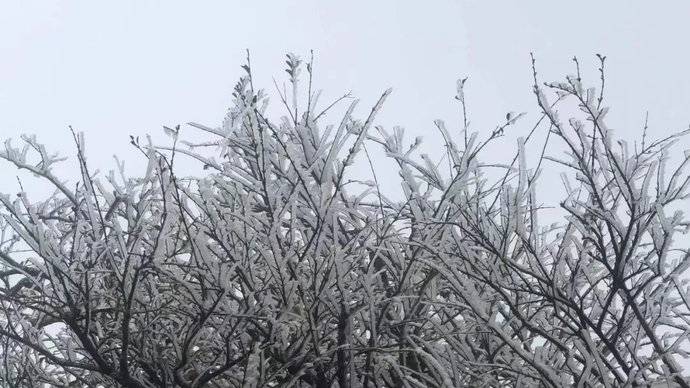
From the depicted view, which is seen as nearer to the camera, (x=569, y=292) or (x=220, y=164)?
(x=569, y=292)

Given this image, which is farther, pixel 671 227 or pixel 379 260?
pixel 379 260

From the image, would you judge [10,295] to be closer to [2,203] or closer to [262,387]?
[2,203]

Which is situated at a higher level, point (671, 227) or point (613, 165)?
point (613, 165)

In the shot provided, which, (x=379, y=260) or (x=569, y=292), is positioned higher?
(x=379, y=260)

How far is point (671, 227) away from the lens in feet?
9.70

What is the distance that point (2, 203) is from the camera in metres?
4.09

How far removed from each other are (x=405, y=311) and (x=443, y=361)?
0.35 m

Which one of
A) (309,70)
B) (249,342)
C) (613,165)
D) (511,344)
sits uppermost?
(309,70)

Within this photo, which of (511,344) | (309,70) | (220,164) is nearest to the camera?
(511,344)

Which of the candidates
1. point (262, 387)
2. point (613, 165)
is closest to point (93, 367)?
point (262, 387)

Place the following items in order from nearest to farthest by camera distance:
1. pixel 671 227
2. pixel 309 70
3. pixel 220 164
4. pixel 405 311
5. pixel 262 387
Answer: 1. pixel 671 227
2. pixel 262 387
3. pixel 405 311
4. pixel 309 70
5. pixel 220 164

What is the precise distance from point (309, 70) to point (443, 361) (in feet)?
5.16

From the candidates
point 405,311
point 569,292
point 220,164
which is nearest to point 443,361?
point 405,311

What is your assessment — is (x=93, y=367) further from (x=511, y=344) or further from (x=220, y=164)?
(x=511, y=344)
